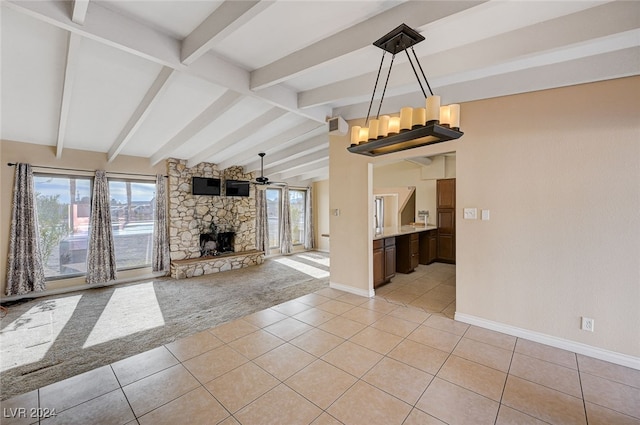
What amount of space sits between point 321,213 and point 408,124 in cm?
799

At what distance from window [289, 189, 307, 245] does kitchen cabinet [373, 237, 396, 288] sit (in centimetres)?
485

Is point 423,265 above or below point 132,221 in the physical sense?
below

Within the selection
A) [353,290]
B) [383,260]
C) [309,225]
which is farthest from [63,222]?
[309,225]

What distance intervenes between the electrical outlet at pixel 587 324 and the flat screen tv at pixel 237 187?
681 centimetres

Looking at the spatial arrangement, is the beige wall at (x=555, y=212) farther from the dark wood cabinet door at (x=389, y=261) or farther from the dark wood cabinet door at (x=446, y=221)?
the dark wood cabinet door at (x=446, y=221)

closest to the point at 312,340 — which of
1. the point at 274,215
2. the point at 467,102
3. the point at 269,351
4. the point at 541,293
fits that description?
the point at 269,351

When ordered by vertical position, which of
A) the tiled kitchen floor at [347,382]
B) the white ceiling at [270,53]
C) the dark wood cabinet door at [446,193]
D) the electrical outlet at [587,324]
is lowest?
the tiled kitchen floor at [347,382]

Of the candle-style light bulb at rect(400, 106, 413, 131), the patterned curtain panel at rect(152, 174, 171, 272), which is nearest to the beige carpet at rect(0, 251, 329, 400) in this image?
the patterned curtain panel at rect(152, 174, 171, 272)

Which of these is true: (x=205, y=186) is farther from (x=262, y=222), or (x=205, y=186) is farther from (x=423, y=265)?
(x=423, y=265)

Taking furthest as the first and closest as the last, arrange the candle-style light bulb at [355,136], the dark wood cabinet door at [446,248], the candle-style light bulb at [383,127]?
the dark wood cabinet door at [446,248], the candle-style light bulb at [355,136], the candle-style light bulb at [383,127]

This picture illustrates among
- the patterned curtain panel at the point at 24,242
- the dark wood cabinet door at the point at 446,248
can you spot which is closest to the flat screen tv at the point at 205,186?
the patterned curtain panel at the point at 24,242

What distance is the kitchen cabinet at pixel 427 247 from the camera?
6.64 meters

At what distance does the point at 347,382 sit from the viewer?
7.45ft

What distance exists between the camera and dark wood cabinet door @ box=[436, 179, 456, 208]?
6598mm
